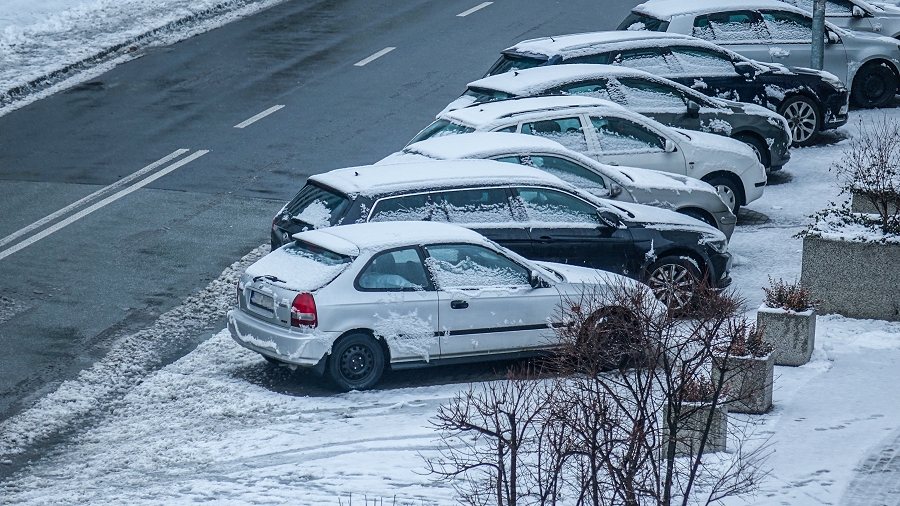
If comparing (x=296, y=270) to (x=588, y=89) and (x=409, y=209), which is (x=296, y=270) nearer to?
(x=409, y=209)

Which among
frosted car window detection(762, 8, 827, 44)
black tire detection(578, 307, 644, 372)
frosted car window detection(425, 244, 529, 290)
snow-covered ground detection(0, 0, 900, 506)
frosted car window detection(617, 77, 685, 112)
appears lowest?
snow-covered ground detection(0, 0, 900, 506)

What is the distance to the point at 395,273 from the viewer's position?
1041 cm

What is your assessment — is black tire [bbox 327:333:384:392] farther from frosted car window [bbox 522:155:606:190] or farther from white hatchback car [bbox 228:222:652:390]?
frosted car window [bbox 522:155:606:190]

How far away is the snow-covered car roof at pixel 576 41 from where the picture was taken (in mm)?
16797

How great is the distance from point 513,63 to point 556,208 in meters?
5.83

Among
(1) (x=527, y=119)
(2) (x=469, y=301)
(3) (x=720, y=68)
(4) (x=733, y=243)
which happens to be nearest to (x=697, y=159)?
(4) (x=733, y=243)

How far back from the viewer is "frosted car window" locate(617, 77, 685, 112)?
615 inches

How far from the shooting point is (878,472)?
8281 mm

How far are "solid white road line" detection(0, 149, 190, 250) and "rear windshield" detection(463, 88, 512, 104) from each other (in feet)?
14.8

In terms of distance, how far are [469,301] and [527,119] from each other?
4030 millimetres

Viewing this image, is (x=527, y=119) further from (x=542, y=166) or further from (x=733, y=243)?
(x=733, y=243)

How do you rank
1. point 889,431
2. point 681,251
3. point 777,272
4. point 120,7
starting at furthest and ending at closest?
point 120,7, point 777,272, point 681,251, point 889,431

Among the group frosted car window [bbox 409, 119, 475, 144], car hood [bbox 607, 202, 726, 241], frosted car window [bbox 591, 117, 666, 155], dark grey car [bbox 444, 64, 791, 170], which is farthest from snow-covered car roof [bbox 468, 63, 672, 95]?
car hood [bbox 607, 202, 726, 241]

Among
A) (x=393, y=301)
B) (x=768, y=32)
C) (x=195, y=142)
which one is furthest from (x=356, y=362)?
(x=768, y=32)
